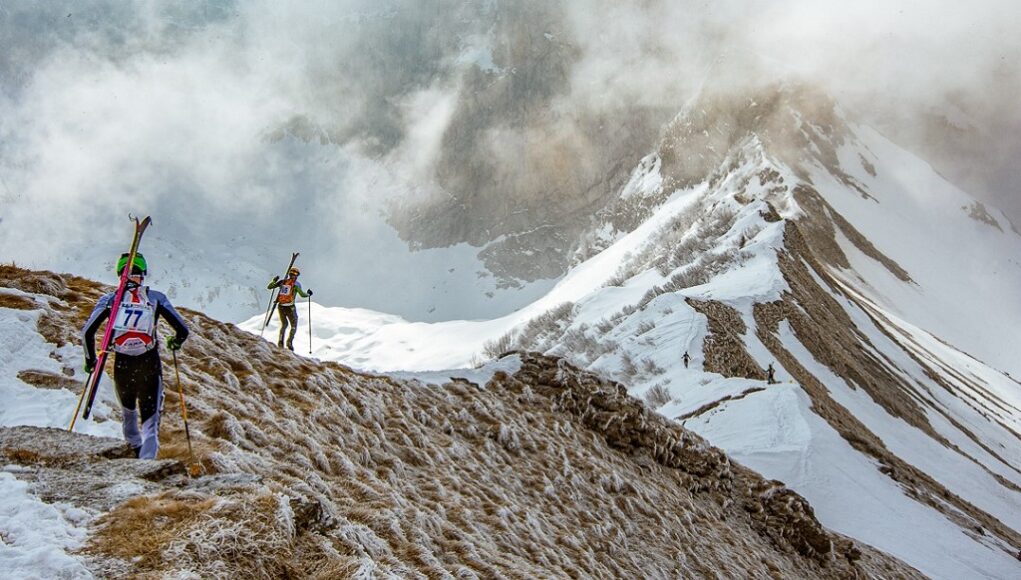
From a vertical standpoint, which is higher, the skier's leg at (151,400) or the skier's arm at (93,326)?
the skier's arm at (93,326)

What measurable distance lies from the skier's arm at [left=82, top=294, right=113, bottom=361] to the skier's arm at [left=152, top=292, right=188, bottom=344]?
0.53 metres

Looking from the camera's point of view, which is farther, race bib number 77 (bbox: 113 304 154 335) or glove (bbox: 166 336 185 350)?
glove (bbox: 166 336 185 350)

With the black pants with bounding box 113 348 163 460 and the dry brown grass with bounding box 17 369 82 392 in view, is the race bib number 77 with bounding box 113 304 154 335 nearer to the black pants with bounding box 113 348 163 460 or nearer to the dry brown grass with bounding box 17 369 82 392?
the black pants with bounding box 113 348 163 460

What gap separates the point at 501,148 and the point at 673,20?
58700mm

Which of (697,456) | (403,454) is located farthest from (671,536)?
(403,454)

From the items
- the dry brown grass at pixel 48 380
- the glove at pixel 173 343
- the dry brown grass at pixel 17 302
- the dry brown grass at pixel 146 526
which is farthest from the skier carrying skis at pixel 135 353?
the dry brown grass at pixel 17 302

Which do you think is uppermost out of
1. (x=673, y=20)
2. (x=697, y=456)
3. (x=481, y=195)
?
(x=673, y=20)

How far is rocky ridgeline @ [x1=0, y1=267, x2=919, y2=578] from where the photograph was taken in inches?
227

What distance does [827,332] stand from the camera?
36.4 metres

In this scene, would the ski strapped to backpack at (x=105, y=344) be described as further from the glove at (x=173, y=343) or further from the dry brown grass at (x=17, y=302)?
the dry brown grass at (x=17, y=302)

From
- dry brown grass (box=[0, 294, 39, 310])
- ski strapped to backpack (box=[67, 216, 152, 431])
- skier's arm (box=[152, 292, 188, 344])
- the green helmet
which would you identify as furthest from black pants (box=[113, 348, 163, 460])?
dry brown grass (box=[0, 294, 39, 310])

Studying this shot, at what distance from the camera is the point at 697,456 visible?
17.2 meters

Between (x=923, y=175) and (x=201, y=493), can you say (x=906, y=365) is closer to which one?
(x=201, y=493)

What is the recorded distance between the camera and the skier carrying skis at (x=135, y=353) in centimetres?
758
